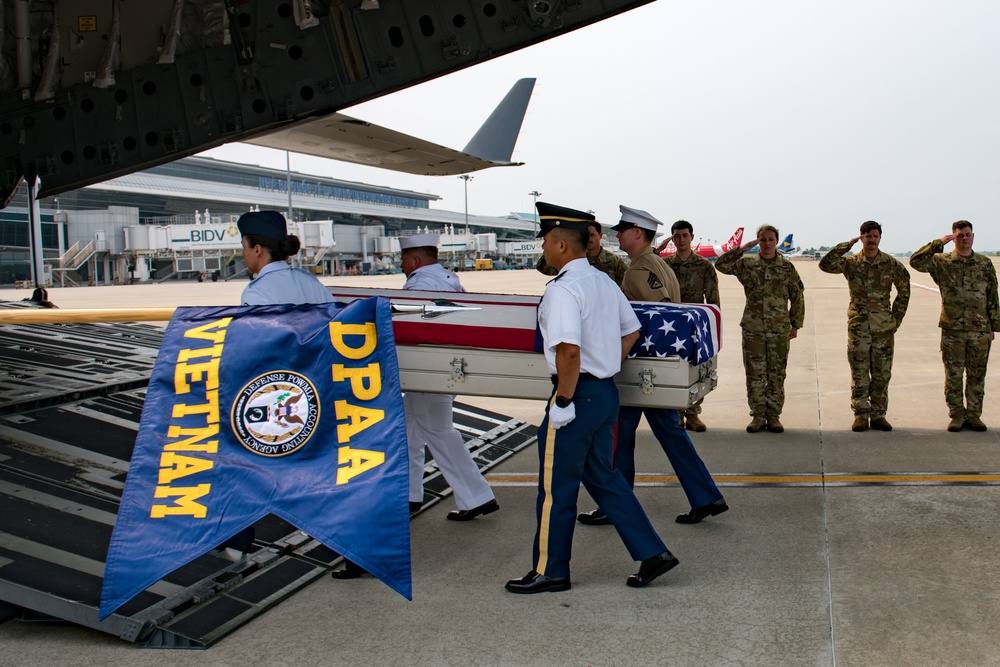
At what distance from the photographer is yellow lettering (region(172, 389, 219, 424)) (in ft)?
11.6

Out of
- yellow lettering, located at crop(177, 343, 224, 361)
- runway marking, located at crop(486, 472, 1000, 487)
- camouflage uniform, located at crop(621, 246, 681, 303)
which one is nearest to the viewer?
yellow lettering, located at crop(177, 343, 224, 361)

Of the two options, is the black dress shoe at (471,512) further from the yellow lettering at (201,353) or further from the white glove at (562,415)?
the yellow lettering at (201,353)

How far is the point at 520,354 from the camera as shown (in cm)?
466

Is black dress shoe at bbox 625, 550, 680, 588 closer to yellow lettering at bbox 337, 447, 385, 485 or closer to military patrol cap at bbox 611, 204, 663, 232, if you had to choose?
yellow lettering at bbox 337, 447, 385, 485

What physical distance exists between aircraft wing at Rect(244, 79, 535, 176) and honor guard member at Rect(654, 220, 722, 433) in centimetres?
322

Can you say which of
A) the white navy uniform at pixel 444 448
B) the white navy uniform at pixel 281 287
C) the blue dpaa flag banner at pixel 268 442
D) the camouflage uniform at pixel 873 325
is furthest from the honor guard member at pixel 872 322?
the blue dpaa flag banner at pixel 268 442

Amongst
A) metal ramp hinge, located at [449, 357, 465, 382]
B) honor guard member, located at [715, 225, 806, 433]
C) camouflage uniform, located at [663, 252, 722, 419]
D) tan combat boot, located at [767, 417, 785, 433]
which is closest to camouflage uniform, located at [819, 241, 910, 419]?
honor guard member, located at [715, 225, 806, 433]

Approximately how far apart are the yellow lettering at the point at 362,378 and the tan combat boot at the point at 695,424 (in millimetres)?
4507

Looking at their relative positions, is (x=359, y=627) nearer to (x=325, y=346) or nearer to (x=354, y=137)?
(x=325, y=346)

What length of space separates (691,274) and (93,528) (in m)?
5.36

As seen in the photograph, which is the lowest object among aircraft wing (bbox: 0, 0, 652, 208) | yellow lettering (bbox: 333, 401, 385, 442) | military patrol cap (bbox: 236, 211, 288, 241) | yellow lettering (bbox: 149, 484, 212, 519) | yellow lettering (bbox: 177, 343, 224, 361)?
yellow lettering (bbox: 149, 484, 212, 519)

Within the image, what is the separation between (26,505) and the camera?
4.22 meters

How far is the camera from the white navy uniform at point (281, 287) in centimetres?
410

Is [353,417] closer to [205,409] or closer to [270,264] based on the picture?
[205,409]
